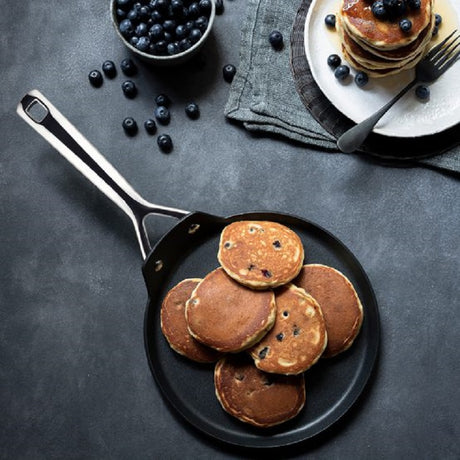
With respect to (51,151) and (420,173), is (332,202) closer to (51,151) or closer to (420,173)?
(420,173)

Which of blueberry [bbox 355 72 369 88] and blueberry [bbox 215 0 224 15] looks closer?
blueberry [bbox 355 72 369 88]

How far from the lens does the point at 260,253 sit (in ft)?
5.90

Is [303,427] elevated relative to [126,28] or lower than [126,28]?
lower

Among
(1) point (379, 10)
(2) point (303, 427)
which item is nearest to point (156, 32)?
(1) point (379, 10)

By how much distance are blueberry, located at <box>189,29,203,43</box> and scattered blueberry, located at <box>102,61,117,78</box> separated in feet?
0.94

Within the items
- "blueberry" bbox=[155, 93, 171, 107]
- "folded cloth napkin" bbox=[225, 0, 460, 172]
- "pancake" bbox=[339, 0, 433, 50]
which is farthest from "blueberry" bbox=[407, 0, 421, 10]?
"blueberry" bbox=[155, 93, 171, 107]

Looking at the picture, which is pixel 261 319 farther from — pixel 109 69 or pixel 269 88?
pixel 109 69

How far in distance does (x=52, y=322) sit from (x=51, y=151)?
1.76ft

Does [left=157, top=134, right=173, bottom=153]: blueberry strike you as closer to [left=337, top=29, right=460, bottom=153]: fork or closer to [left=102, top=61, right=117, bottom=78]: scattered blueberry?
[left=102, top=61, right=117, bottom=78]: scattered blueberry

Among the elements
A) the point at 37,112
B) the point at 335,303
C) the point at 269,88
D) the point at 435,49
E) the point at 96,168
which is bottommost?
the point at 335,303

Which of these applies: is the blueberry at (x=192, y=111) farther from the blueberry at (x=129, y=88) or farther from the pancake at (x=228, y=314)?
the pancake at (x=228, y=314)

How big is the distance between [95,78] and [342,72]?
0.77 m

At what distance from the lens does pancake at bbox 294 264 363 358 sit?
5.99 ft

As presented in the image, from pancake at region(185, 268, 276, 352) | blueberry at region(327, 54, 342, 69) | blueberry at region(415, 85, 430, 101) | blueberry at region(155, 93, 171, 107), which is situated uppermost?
blueberry at region(155, 93, 171, 107)
